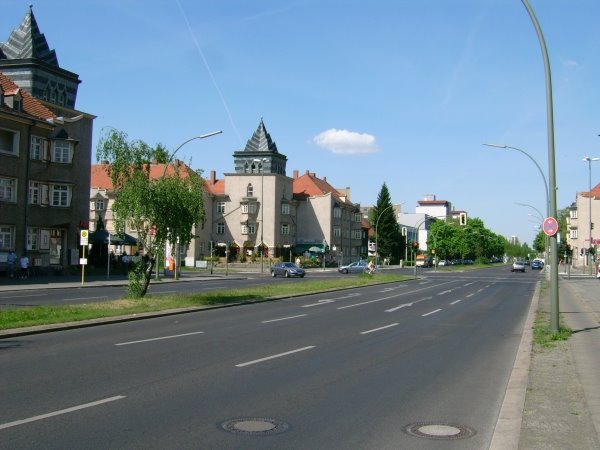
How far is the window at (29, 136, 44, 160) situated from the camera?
42125 millimetres

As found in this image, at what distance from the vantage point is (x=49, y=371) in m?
9.67

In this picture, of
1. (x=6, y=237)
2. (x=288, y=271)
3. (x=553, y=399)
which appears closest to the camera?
(x=553, y=399)

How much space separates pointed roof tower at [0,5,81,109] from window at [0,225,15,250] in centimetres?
1220

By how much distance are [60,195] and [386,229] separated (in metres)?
74.1

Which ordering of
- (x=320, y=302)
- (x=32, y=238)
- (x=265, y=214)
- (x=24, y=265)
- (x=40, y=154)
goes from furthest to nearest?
(x=265, y=214)
(x=40, y=154)
(x=32, y=238)
(x=24, y=265)
(x=320, y=302)

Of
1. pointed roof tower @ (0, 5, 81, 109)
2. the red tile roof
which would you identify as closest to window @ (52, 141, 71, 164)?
the red tile roof

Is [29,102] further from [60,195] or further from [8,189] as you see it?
[8,189]

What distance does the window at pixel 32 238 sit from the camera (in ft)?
136

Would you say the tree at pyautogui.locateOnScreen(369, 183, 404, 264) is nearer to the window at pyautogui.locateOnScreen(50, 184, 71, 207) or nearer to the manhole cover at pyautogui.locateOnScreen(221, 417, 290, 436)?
the window at pyautogui.locateOnScreen(50, 184, 71, 207)

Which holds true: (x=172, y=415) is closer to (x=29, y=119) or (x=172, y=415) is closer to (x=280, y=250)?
(x=29, y=119)

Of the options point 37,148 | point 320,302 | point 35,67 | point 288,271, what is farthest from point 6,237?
point 288,271

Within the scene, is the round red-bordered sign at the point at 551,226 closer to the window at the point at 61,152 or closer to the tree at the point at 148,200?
the tree at the point at 148,200

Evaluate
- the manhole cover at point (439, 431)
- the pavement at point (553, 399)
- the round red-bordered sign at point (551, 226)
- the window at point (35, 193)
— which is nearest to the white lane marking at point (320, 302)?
the round red-bordered sign at point (551, 226)

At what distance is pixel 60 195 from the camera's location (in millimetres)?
44312
